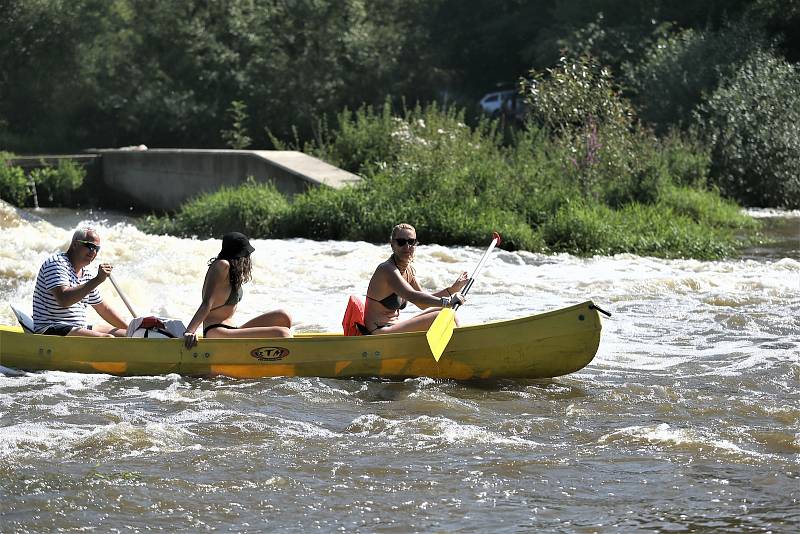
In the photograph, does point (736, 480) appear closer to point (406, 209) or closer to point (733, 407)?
point (733, 407)

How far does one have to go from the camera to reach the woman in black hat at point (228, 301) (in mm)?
8391

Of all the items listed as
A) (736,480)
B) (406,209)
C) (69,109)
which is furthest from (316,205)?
(69,109)

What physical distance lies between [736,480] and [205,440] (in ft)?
9.87

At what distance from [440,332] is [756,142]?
14260 millimetres

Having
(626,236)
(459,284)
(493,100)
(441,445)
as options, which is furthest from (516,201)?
(493,100)

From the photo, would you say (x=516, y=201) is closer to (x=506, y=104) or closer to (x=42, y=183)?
(x=42, y=183)

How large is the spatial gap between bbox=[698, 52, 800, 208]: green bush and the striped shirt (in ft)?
46.0

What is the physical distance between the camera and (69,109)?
32.5 meters

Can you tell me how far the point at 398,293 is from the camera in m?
8.57

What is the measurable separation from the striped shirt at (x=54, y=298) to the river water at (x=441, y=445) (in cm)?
41

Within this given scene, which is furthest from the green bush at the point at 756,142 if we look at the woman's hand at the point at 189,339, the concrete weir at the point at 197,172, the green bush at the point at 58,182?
the woman's hand at the point at 189,339

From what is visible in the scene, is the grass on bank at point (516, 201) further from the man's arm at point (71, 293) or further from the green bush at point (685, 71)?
the man's arm at point (71, 293)

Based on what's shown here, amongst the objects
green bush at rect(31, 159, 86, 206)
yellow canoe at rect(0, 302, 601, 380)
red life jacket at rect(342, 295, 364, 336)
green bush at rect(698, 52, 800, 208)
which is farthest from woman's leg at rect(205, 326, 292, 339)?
green bush at rect(31, 159, 86, 206)

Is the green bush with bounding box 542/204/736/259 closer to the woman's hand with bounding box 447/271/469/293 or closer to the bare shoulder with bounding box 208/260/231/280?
the woman's hand with bounding box 447/271/469/293
